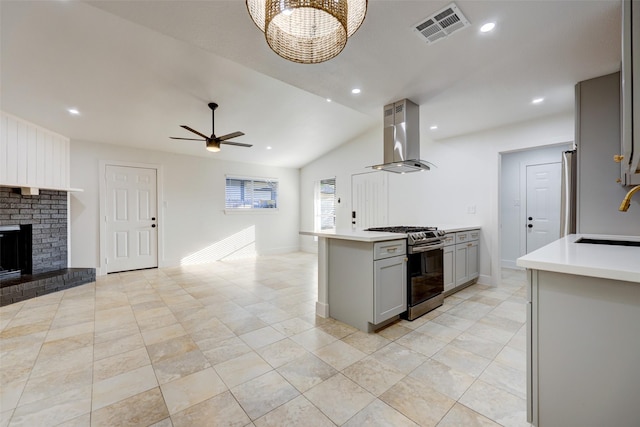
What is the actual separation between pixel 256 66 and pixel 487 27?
5.96 ft

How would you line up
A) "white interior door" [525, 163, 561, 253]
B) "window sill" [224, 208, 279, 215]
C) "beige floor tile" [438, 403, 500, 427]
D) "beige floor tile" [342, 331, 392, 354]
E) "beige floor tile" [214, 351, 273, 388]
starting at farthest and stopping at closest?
"window sill" [224, 208, 279, 215], "white interior door" [525, 163, 561, 253], "beige floor tile" [342, 331, 392, 354], "beige floor tile" [214, 351, 273, 388], "beige floor tile" [438, 403, 500, 427]

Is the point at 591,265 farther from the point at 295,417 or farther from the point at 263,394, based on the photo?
the point at 263,394

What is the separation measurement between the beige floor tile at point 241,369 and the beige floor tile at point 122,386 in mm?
436

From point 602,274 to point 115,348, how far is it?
3197 mm

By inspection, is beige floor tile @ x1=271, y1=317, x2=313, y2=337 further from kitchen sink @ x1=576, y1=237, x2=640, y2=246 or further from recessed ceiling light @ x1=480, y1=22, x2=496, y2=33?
recessed ceiling light @ x1=480, y1=22, x2=496, y2=33

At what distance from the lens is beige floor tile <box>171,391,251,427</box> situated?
4.69 ft

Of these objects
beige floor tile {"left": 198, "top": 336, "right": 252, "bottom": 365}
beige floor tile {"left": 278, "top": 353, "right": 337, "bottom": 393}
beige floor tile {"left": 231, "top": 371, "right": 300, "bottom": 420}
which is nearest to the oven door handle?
beige floor tile {"left": 278, "top": 353, "right": 337, "bottom": 393}

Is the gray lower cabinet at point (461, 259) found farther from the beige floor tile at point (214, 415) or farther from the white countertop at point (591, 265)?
the beige floor tile at point (214, 415)

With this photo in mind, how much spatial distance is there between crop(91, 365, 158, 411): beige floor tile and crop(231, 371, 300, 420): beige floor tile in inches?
24.5

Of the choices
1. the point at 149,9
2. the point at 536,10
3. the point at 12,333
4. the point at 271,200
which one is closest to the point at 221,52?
the point at 149,9

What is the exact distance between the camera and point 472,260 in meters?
3.95

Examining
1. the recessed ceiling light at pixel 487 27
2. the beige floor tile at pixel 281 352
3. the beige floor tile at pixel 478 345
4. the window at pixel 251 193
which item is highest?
the recessed ceiling light at pixel 487 27

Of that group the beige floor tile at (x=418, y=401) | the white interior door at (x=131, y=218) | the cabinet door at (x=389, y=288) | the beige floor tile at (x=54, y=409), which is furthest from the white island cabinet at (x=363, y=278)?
the white interior door at (x=131, y=218)

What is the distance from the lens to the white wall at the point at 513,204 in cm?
498
